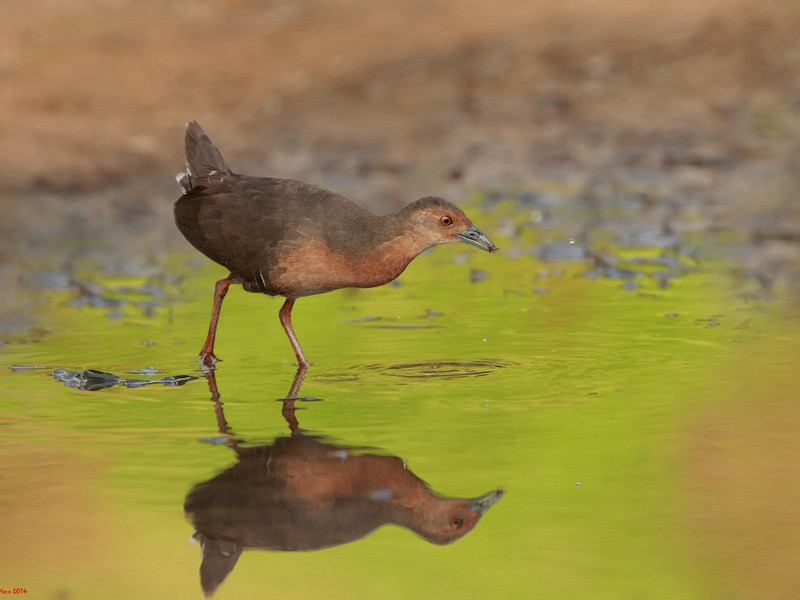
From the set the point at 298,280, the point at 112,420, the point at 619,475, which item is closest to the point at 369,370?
the point at 298,280

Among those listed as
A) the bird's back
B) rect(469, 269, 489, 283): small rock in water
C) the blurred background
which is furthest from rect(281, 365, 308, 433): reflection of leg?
the blurred background

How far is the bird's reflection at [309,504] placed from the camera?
209 inches

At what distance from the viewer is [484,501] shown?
563cm

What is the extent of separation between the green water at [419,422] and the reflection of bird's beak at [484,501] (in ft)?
0.19

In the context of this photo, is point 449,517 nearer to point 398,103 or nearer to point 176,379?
point 176,379

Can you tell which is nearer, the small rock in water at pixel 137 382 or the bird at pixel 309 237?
the small rock in water at pixel 137 382

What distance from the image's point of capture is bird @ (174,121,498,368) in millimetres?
8062

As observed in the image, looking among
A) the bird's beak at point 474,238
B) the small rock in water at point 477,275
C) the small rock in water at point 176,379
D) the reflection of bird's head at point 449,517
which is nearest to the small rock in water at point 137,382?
the small rock in water at point 176,379

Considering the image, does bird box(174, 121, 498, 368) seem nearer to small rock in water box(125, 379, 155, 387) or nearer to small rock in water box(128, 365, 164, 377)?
small rock in water box(128, 365, 164, 377)

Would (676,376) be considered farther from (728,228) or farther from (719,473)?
(728,228)

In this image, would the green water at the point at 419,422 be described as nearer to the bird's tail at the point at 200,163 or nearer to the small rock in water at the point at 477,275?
the small rock in water at the point at 477,275

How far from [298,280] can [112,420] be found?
5.26 feet

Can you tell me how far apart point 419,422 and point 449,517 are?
4.37 feet

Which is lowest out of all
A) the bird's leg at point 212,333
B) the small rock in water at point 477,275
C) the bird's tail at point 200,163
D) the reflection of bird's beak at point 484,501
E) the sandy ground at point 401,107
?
the reflection of bird's beak at point 484,501
